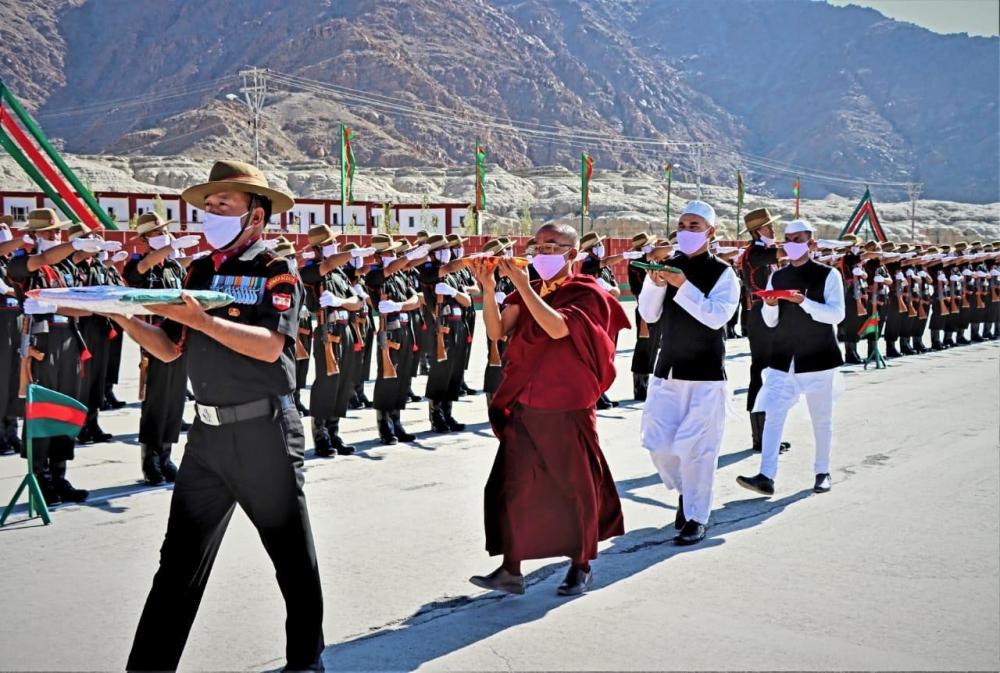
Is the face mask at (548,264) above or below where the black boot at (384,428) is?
above

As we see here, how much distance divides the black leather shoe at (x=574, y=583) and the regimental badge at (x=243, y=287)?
100 inches

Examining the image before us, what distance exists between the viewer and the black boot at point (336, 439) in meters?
10.0

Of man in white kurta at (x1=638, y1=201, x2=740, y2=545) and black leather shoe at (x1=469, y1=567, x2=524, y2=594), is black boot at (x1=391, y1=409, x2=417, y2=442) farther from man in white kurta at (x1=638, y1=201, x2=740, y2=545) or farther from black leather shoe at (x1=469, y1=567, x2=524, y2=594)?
black leather shoe at (x1=469, y1=567, x2=524, y2=594)

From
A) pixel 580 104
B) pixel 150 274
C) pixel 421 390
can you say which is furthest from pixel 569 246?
pixel 580 104

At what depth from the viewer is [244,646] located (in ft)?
16.5

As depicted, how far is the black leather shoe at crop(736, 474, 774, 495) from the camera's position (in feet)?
27.3

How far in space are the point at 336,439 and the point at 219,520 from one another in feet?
18.6

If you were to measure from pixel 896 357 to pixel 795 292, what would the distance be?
13357mm

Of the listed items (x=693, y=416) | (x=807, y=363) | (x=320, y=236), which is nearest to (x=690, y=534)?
(x=693, y=416)

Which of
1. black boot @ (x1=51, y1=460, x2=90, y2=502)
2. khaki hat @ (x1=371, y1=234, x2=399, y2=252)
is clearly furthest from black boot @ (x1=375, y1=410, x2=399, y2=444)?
black boot @ (x1=51, y1=460, x2=90, y2=502)

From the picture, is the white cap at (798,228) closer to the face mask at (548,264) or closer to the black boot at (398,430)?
the face mask at (548,264)

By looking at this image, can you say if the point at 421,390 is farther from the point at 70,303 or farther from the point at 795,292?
the point at 70,303

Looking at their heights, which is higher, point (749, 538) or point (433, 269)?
point (433, 269)

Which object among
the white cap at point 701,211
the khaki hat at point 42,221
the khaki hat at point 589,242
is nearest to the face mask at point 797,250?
A: the white cap at point 701,211
